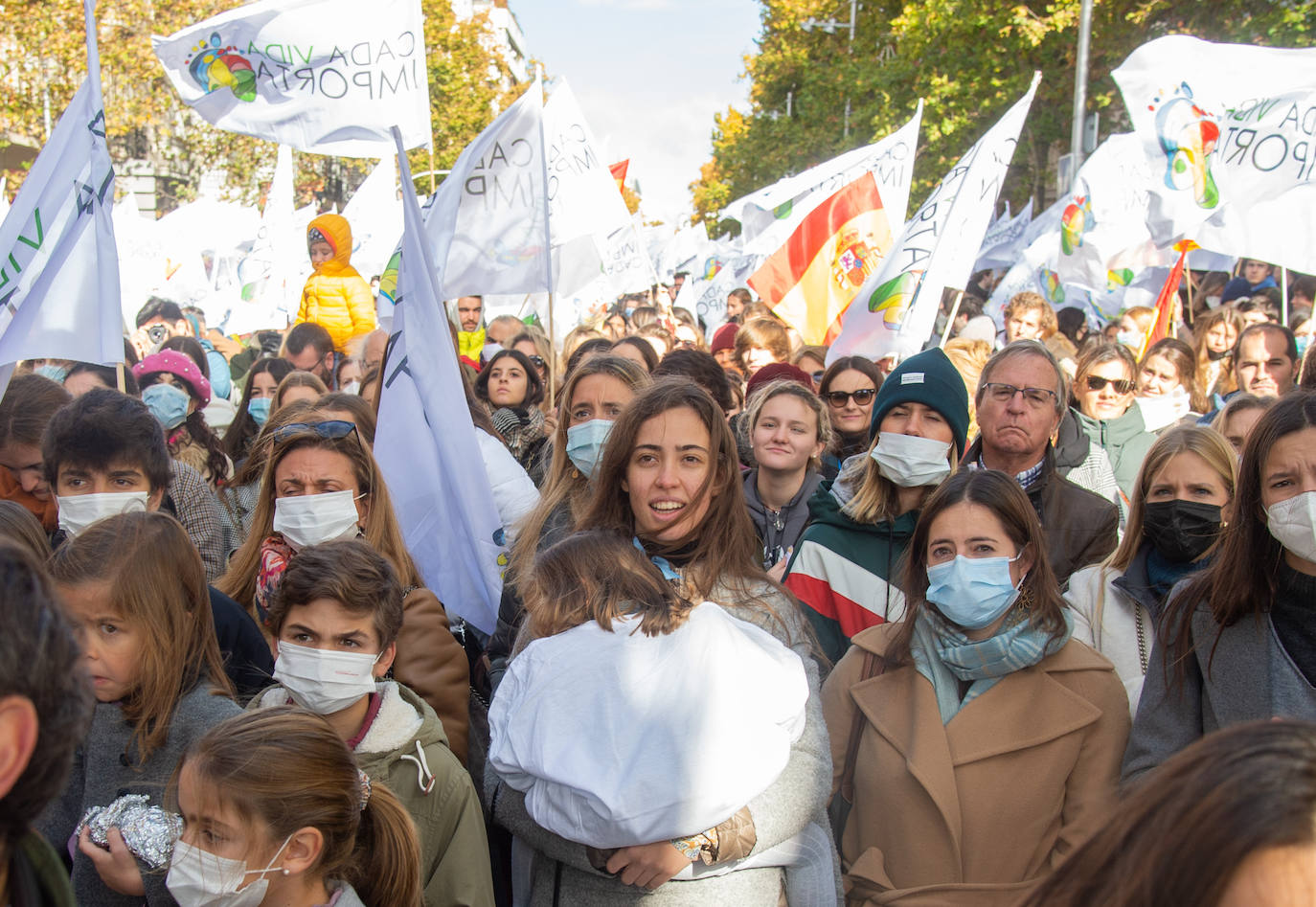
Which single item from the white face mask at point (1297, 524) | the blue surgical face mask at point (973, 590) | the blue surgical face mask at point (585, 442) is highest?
the blue surgical face mask at point (585, 442)

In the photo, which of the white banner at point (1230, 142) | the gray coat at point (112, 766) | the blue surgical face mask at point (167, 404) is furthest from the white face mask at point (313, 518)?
the white banner at point (1230, 142)

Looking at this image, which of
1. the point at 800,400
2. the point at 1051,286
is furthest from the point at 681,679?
the point at 1051,286

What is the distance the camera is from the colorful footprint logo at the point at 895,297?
7.36 meters

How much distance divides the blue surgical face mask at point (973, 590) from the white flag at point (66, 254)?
133 inches

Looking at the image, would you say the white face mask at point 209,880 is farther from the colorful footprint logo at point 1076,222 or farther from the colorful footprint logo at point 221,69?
the colorful footprint logo at point 1076,222

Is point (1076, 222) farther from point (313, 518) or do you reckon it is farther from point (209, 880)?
point (209, 880)

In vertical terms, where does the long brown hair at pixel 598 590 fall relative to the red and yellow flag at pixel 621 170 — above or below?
below

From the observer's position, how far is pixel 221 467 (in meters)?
5.90

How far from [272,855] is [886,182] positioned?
343 inches

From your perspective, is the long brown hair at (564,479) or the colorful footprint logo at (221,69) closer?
the long brown hair at (564,479)

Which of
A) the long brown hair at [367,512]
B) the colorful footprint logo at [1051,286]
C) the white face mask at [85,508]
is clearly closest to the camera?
the white face mask at [85,508]

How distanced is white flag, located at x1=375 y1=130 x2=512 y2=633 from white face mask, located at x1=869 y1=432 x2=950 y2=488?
1513mm

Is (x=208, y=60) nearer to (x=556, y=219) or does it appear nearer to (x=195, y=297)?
(x=556, y=219)

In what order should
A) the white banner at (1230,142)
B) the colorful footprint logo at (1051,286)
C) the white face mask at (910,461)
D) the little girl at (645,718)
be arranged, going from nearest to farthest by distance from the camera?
the little girl at (645,718)
the white face mask at (910,461)
the white banner at (1230,142)
the colorful footprint logo at (1051,286)
